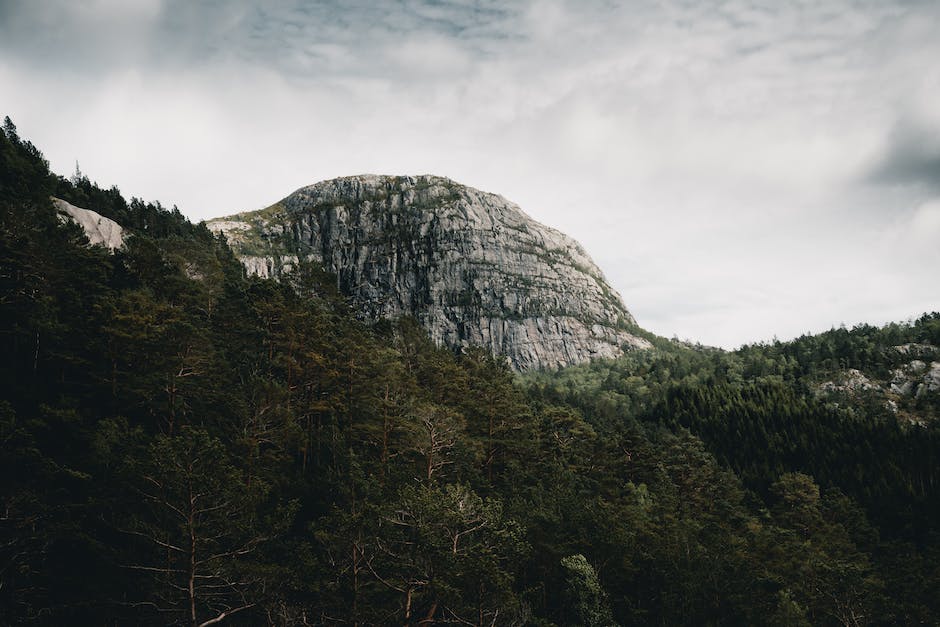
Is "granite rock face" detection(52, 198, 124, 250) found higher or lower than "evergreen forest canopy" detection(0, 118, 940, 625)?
higher

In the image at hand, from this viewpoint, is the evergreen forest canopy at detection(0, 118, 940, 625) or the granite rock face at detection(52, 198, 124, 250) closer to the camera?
the evergreen forest canopy at detection(0, 118, 940, 625)

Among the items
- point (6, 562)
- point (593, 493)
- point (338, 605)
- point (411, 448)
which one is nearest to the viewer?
point (6, 562)

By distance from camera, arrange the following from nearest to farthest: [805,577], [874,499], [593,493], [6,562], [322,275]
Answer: [6,562], [805,577], [593,493], [322,275], [874,499]

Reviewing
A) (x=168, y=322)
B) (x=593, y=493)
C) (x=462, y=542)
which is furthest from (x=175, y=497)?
(x=593, y=493)

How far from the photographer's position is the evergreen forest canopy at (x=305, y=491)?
2077 centimetres

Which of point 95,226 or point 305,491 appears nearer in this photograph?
point 305,491

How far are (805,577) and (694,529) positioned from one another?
326 inches

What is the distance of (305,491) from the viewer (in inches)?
1287

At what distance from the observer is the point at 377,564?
22.2 meters

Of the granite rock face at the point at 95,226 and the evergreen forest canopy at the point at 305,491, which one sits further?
the granite rock face at the point at 95,226

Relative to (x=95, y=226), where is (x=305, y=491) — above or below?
below

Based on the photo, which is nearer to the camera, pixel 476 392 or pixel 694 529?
pixel 694 529

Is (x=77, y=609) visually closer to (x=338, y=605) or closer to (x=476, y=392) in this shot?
(x=338, y=605)

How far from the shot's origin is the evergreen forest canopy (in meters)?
20.8
